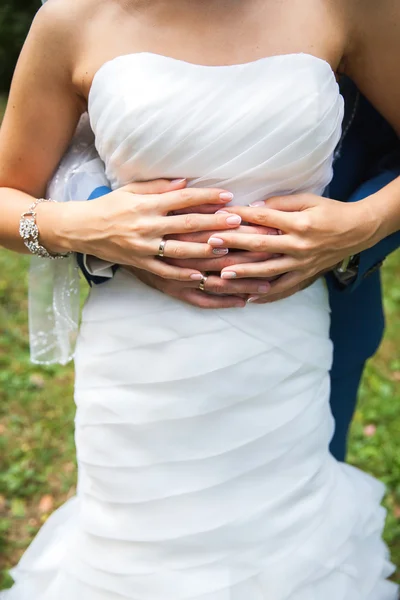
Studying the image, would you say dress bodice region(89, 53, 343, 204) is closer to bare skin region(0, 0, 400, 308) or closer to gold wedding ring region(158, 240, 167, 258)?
bare skin region(0, 0, 400, 308)

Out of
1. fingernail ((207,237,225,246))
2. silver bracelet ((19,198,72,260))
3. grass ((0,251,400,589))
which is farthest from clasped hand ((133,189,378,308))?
grass ((0,251,400,589))

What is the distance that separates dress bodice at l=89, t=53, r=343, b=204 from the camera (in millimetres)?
1442

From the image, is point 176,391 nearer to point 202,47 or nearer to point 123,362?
point 123,362

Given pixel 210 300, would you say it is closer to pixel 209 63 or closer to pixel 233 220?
pixel 233 220

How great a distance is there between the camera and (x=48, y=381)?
383cm

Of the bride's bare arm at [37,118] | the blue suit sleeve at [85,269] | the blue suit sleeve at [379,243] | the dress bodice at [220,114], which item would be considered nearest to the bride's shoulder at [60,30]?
the bride's bare arm at [37,118]

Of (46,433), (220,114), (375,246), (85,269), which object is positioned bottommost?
(46,433)

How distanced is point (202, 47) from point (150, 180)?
0.32 m

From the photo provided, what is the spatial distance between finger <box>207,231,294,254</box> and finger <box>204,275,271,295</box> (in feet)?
0.31

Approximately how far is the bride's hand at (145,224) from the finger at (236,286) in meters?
0.04

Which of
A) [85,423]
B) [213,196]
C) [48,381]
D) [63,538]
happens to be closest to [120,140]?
[213,196]

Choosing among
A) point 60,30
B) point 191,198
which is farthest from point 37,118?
point 191,198

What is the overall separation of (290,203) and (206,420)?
564 millimetres

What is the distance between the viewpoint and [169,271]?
1.50 m
